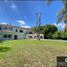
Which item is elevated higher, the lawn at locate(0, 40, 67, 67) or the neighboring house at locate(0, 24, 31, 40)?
the neighboring house at locate(0, 24, 31, 40)

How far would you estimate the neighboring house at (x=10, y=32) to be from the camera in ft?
200

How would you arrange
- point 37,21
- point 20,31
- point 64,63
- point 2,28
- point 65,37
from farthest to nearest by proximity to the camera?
point 20,31, point 2,28, point 37,21, point 65,37, point 64,63

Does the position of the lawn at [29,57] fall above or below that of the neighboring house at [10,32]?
below

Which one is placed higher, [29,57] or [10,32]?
[10,32]

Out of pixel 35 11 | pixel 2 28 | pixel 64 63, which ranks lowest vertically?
pixel 64 63

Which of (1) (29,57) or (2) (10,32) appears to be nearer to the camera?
(1) (29,57)

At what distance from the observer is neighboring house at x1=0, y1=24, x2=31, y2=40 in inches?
2405

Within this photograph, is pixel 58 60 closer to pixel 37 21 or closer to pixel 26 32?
pixel 37 21

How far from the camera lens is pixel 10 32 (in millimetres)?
62938

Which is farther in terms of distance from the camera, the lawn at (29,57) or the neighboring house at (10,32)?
the neighboring house at (10,32)

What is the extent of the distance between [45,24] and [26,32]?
47.8 feet

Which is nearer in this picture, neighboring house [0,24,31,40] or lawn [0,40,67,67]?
lawn [0,40,67,67]

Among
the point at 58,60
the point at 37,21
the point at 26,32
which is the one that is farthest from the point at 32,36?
the point at 58,60

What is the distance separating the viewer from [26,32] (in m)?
73.4
